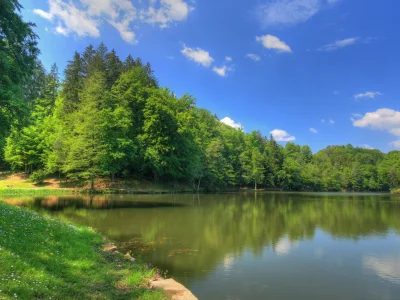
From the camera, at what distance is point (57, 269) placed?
7086 mm

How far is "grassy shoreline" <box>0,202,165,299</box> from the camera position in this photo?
561cm

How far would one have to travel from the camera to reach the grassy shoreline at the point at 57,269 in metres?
5.61

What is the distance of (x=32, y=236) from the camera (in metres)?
8.87

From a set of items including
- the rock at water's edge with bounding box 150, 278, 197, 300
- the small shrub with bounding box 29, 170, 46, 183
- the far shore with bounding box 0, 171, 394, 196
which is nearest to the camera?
the rock at water's edge with bounding box 150, 278, 197, 300

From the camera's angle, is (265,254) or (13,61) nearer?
(265,254)

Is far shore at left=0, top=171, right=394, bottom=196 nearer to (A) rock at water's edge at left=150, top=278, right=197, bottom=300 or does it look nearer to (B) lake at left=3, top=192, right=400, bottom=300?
→ (B) lake at left=3, top=192, right=400, bottom=300

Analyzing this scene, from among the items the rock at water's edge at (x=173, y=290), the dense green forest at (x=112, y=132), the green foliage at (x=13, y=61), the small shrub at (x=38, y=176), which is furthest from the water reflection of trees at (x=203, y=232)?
the small shrub at (x=38, y=176)

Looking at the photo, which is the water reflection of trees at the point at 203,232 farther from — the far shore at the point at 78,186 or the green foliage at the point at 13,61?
the far shore at the point at 78,186

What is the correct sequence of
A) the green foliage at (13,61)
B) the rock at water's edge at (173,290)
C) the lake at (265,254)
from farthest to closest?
the green foliage at (13,61) < the lake at (265,254) < the rock at water's edge at (173,290)

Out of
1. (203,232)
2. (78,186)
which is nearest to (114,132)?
(78,186)

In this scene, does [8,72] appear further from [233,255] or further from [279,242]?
[279,242]

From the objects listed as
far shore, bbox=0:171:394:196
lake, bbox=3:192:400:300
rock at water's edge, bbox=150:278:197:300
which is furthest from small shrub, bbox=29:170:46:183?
rock at water's edge, bbox=150:278:197:300

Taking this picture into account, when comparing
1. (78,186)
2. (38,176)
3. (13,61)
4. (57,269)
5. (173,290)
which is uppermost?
(13,61)

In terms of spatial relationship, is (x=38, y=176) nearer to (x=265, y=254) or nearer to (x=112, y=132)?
(x=112, y=132)
